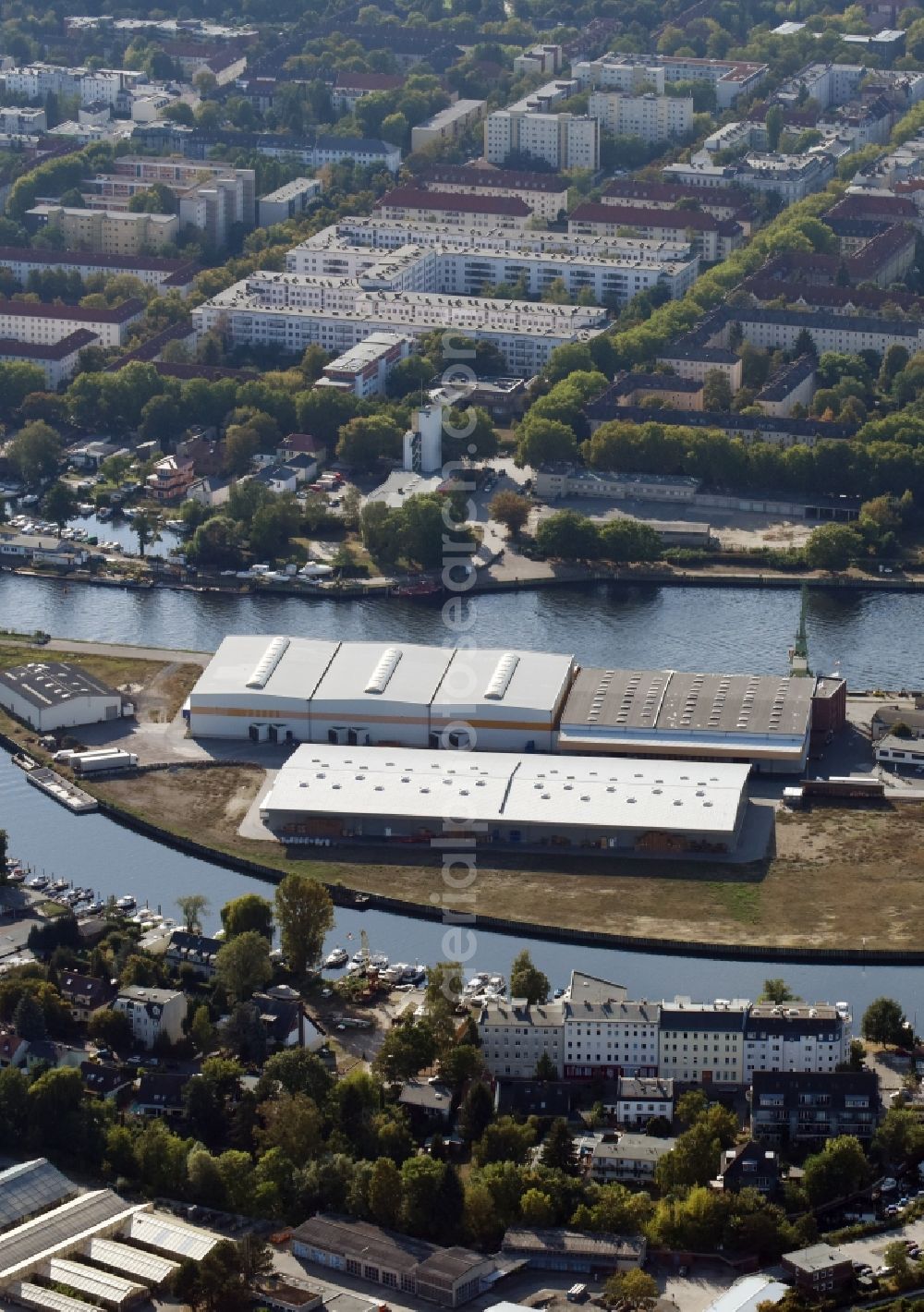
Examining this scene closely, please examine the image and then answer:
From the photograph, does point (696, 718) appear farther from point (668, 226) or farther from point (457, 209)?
point (457, 209)

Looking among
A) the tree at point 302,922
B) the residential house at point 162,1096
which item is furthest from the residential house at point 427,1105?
the tree at point 302,922

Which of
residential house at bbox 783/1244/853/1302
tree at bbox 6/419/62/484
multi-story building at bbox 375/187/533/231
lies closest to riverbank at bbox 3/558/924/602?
tree at bbox 6/419/62/484

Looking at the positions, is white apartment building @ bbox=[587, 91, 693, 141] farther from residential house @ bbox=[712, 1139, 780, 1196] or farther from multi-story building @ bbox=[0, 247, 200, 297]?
residential house @ bbox=[712, 1139, 780, 1196]

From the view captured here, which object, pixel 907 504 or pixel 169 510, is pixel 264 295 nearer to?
pixel 169 510

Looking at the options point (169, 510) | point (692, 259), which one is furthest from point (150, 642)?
point (692, 259)

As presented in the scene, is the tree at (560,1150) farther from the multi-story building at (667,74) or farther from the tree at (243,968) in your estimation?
the multi-story building at (667,74)

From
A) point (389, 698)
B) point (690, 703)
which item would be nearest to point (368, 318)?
point (389, 698)
